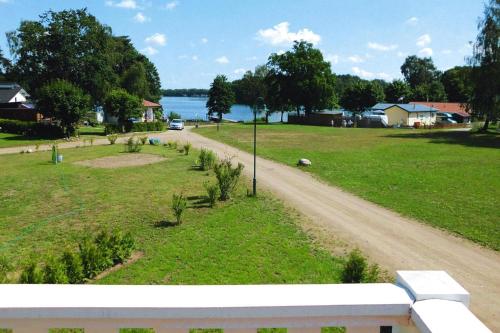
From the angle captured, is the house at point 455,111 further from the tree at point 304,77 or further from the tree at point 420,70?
the tree at point 420,70

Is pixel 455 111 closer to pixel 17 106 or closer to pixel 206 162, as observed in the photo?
pixel 206 162

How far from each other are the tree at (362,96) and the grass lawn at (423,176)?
151 feet

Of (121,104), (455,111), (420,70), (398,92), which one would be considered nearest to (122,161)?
(121,104)

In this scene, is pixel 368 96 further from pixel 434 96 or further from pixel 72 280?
pixel 72 280

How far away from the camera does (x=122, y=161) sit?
24.6 metres

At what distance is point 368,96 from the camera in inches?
3194

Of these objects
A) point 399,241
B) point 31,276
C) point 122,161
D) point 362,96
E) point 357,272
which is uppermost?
point 362,96

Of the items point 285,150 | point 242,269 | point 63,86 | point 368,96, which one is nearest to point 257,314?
point 242,269

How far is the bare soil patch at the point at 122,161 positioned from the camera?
23.0 metres

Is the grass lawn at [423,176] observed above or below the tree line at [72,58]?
below

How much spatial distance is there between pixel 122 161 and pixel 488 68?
37536 millimetres

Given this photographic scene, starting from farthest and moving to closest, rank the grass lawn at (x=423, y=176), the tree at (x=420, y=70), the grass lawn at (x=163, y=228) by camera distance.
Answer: the tree at (x=420, y=70)
the grass lawn at (x=423, y=176)
the grass lawn at (x=163, y=228)

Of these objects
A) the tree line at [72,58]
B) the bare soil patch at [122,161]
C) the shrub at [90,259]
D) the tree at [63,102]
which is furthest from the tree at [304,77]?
the shrub at [90,259]

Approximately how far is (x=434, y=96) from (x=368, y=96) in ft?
74.2
